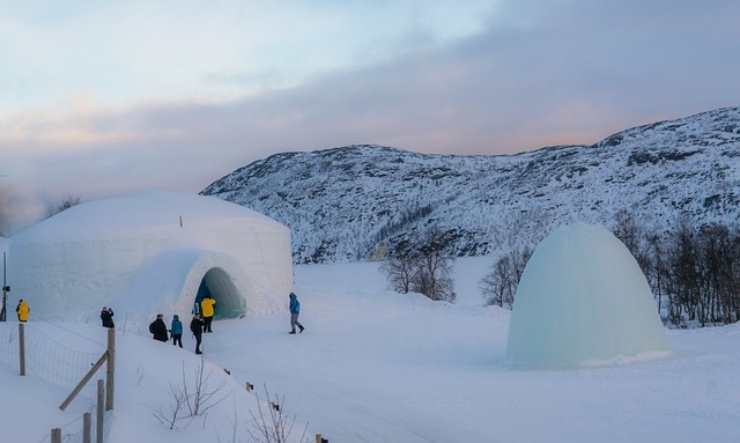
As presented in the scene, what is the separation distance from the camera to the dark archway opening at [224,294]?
93.1 ft

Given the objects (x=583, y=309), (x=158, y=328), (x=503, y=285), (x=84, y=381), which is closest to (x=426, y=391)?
(x=583, y=309)

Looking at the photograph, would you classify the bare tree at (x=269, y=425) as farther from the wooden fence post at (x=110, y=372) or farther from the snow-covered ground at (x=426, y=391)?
the wooden fence post at (x=110, y=372)

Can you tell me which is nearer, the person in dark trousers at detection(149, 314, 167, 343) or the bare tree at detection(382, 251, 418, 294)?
the person in dark trousers at detection(149, 314, 167, 343)

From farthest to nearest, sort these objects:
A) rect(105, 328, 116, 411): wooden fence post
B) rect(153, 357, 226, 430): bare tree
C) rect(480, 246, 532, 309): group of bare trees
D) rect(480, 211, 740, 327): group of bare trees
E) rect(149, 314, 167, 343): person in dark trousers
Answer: rect(480, 246, 532, 309): group of bare trees
rect(480, 211, 740, 327): group of bare trees
rect(149, 314, 167, 343): person in dark trousers
rect(153, 357, 226, 430): bare tree
rect(105, 328, 116, 411): wooden fence post

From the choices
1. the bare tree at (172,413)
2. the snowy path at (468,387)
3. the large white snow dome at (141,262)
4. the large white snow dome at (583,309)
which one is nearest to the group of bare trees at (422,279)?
the large white snow dome at (141,262)

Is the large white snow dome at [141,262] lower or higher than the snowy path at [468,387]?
higher

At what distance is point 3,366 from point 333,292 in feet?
74.5

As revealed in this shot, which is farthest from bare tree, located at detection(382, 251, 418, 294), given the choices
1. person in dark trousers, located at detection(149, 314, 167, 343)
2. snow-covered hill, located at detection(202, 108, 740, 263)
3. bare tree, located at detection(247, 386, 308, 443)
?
bare tree, located at detection(247, 386, 308, 443)

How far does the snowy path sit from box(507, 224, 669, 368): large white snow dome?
69cm

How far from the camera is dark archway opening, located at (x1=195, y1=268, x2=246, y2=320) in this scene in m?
28.4

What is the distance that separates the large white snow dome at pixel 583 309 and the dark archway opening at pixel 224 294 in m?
13.7

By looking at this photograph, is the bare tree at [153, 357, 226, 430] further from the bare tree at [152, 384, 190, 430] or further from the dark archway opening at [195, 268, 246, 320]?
the dark archway opening at [195, 268, 246, 320]

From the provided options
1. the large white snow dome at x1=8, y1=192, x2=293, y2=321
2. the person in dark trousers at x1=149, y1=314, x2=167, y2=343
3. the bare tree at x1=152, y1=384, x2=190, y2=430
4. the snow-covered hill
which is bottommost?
the bare tree at x1=152, y1=384, x2=190, y2=430

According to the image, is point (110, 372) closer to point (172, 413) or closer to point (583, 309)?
point (172, 413)
